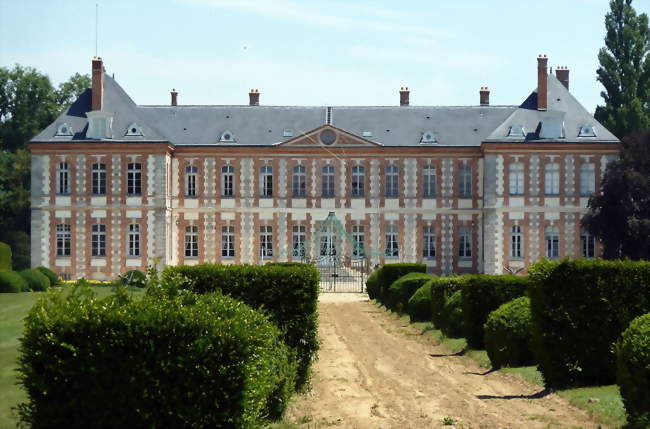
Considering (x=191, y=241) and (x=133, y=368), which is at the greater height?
(x=191, y=241)

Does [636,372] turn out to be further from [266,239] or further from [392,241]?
[266,239]

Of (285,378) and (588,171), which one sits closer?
(285,378)

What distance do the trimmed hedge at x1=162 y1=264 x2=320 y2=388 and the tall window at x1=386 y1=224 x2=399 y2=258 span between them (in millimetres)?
30991

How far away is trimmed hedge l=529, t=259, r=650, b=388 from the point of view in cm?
1125

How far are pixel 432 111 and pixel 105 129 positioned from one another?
1473 cm

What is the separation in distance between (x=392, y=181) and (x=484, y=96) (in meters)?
6.94

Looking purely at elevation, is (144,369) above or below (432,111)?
below

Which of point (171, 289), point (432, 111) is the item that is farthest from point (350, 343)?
point (432, 111)

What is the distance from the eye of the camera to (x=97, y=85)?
137 ft

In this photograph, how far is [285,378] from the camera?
10031mm

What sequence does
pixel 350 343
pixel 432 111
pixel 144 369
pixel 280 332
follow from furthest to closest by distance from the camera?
pixel 432 111 → pixel 350 343 → pixel 280 332 → pixel 144 369

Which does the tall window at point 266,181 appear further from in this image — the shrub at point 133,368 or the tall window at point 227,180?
the shrub at point 133,368

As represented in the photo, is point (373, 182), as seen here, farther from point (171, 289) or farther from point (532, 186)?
point (171, 289)

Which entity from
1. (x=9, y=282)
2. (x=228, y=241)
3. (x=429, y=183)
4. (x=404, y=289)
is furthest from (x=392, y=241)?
(x=9, y=282)
